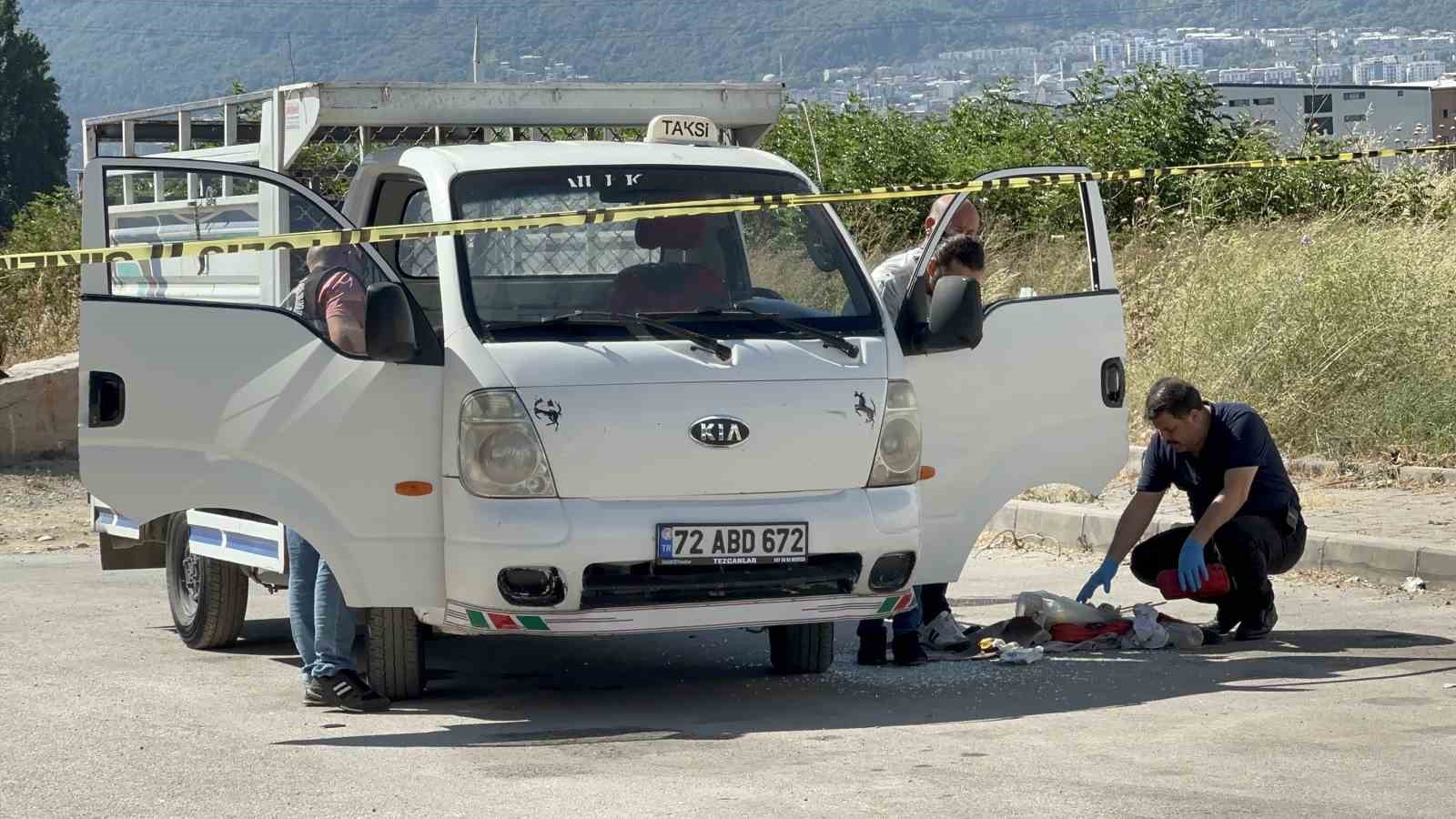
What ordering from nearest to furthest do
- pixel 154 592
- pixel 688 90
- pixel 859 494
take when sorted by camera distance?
pixel 859 494 < pixel 688 90 < pixel 154 592

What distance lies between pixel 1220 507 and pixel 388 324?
3.48m

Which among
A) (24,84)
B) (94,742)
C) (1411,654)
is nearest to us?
(94,742)

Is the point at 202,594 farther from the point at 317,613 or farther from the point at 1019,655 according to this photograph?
the point at 1019,655

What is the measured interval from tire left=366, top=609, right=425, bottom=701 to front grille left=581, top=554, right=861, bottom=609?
80 centimetres

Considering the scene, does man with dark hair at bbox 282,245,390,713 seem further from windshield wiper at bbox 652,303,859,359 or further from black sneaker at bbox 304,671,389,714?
windshield wiper at bbox 652,303,859,359

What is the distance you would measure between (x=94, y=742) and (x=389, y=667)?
1121mm

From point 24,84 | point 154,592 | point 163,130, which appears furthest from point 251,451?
point 24,84

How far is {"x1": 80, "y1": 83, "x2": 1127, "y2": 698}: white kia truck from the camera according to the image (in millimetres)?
6668

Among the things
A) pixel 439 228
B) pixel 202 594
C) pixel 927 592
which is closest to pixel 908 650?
pixel 927 592

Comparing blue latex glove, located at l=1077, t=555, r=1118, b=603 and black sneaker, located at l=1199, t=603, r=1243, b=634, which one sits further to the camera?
blue latex glove, located at l=1077, t=555, r=1118, b=603

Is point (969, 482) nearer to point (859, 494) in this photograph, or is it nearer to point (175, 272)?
point (859, 494)

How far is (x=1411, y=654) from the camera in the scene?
7.73 m

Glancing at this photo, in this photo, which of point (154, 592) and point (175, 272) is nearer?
point (175, 272)

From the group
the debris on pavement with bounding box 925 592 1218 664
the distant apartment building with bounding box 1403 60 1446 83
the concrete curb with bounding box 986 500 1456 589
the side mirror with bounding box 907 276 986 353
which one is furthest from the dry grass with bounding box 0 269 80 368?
the distant apartment building with bounding box 1403 60 1446 83
